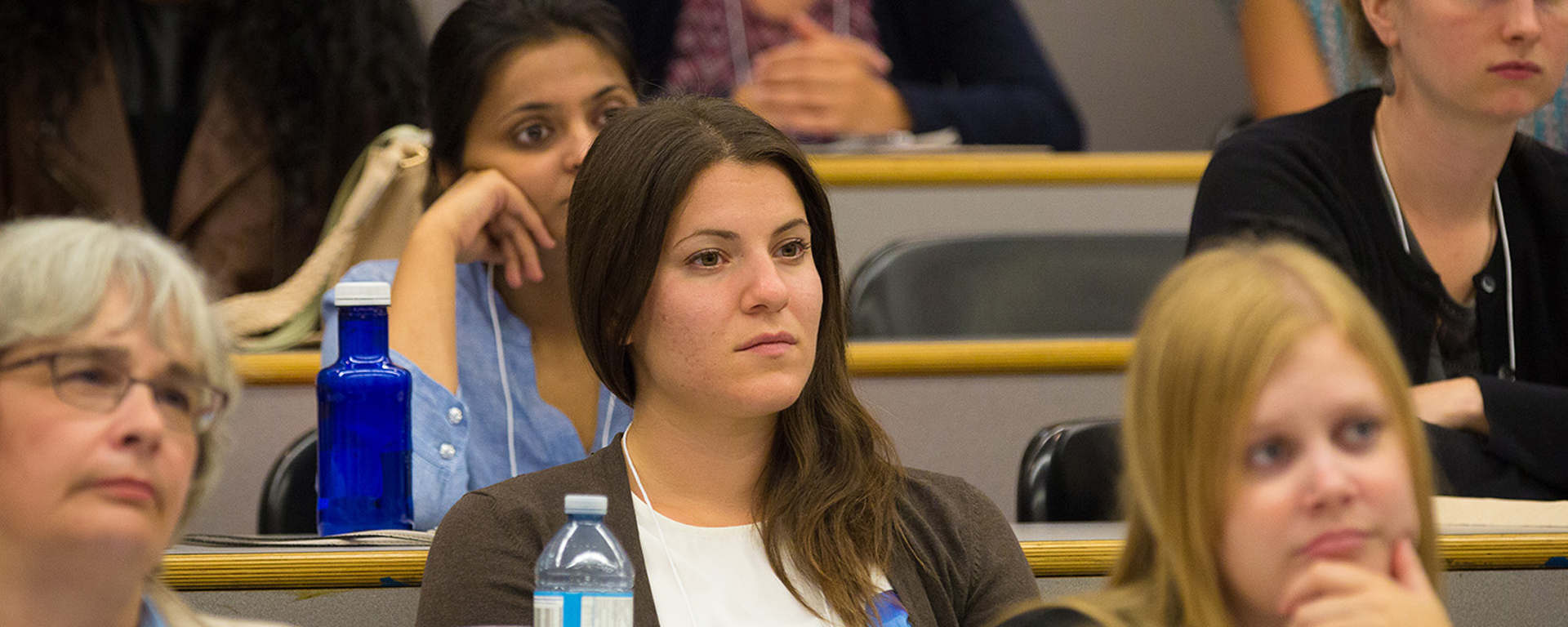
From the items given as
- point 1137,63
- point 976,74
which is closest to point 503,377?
point 976,74

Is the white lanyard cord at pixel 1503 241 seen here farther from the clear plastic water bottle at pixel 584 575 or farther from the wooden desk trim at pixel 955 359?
the clear plastic water bottle at pixel 584 575

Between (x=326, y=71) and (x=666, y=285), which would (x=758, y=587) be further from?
(x=326, y=71)

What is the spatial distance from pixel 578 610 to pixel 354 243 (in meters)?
1.28

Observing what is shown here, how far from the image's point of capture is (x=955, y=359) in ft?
7.02

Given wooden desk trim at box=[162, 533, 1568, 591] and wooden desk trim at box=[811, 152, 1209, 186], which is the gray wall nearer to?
wooden desk trim at box=[811, 152, 1209, 186]

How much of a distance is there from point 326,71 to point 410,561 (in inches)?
58.7

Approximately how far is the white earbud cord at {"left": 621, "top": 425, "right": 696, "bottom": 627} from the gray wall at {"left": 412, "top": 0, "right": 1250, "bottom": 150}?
2.94m

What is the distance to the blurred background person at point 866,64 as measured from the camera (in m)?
2.75

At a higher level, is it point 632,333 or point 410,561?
point 632,333

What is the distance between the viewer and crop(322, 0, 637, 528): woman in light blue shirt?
185 cm

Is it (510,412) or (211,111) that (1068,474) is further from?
(211,111)

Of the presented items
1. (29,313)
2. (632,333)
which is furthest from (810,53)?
(29,313)

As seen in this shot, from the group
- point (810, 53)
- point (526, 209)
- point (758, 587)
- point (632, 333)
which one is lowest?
point (758, 587)

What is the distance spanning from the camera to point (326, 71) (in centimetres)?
277
